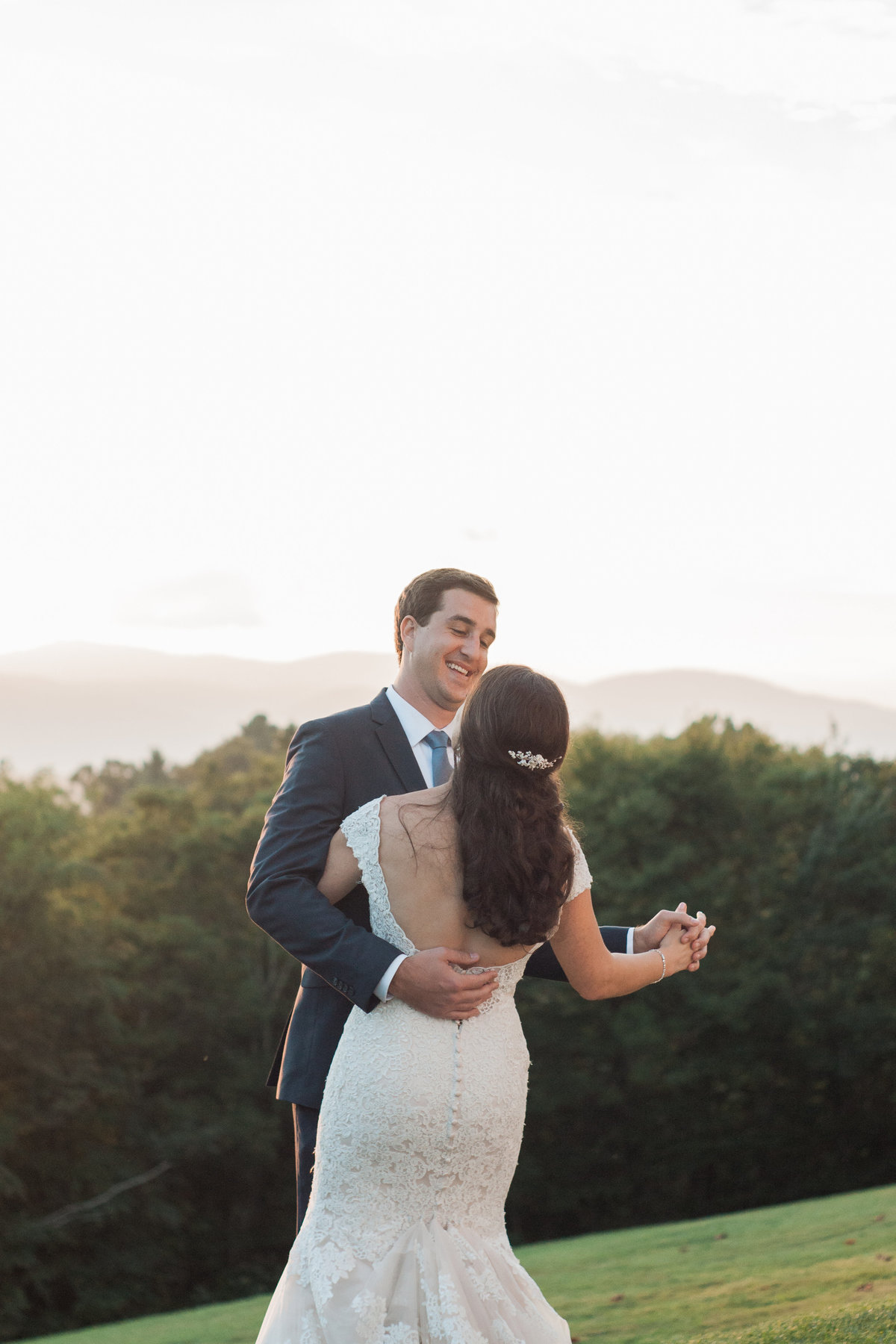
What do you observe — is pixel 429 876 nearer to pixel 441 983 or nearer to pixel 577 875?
pixel 441 983

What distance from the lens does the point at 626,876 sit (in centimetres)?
3200

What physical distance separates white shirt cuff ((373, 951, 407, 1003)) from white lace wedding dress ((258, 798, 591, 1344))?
5 centimetres

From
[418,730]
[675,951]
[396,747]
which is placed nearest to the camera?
[675,951]

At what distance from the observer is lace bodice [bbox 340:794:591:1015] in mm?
3234

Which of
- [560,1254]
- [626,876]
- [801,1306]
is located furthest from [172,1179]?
[801,1306]

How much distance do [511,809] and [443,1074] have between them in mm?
685

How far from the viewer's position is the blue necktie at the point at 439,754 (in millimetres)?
3990

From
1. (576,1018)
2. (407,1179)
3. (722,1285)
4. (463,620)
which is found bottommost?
(576,1018)

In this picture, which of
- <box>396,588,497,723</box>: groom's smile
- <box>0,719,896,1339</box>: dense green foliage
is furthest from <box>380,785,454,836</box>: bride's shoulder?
<box>0,719,896,1339</box>: dense green foliage

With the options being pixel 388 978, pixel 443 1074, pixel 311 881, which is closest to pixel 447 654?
pixel 311 881

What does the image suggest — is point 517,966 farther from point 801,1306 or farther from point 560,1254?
point 560,1254

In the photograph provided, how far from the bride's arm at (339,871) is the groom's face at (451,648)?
764 mm

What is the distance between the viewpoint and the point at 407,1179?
3.28m

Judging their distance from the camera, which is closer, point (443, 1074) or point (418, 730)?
point (443, 1074)
